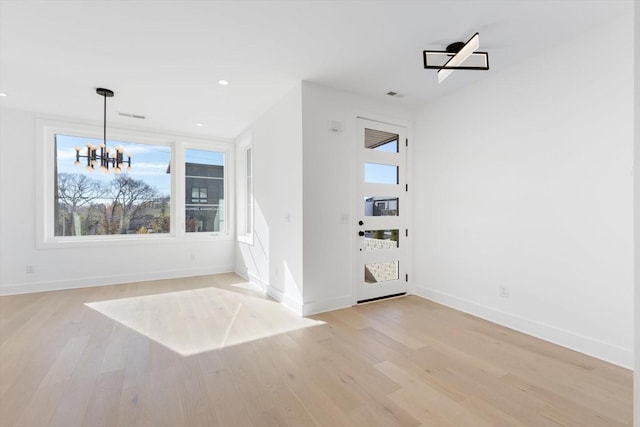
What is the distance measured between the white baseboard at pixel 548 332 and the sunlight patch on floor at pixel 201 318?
183cm

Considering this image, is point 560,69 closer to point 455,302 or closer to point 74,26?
point 455,302

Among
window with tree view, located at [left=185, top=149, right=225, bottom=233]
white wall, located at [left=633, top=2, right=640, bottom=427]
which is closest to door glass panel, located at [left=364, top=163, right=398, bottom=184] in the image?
white wall, located at [left=633, top=2, right=640, bottom=427]

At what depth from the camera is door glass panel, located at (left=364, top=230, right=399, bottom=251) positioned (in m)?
3.93

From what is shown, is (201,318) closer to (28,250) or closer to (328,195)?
(328,195)

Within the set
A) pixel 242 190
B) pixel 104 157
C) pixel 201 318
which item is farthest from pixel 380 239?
pixel 104 157

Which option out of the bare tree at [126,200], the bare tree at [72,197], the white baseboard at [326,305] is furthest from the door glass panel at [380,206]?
the bare tree at [72,197]

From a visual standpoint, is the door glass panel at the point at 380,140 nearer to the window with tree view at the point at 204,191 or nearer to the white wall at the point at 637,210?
the white wall at the point at 637,210

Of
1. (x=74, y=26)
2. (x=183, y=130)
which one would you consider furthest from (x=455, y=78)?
(x=183, y=130)

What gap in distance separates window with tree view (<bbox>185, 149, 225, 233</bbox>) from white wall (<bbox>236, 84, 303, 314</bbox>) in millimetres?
1494

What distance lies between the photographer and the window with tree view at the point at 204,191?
18.5 feet

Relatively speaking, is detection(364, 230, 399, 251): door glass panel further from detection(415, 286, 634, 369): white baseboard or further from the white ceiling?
the white ceiling

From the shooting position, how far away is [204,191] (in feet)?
19.0

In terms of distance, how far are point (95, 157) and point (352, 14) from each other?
3696 mm

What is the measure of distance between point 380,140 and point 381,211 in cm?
102
